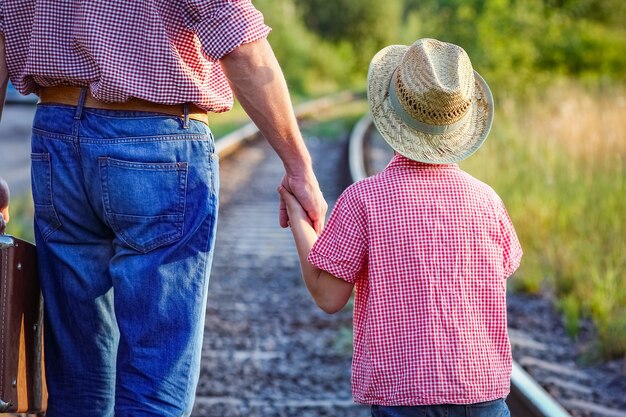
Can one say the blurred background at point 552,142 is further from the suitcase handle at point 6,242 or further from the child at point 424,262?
the suitcase handle at point 6,242

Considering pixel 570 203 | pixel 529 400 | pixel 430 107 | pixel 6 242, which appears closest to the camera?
pixel 430 107

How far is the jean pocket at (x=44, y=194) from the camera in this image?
2.57 m

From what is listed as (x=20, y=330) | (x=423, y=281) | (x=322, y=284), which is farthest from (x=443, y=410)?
(x=20, y=330)

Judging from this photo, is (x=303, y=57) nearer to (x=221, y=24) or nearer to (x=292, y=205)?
(x=292, y=205)

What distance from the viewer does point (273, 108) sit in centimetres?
251

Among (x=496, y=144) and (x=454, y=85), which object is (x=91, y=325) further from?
(x=496, y=144)

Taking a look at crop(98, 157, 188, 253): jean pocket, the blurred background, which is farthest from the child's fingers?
the blurred background

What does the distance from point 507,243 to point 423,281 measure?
28 cm

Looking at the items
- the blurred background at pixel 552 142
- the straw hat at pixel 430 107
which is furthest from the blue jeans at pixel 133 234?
the blurred background at pixel 552 142

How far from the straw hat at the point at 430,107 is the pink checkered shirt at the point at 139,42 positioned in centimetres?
35

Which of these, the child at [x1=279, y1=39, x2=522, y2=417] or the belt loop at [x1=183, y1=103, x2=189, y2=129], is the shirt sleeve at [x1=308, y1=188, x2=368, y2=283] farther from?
the belt loop at [x1=183, y1=103, x2=189, y2=129]

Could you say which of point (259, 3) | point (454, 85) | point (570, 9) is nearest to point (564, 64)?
point (570, 9)

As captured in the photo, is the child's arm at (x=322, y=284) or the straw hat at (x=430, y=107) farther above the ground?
the straw hat at (x=430, y=107)

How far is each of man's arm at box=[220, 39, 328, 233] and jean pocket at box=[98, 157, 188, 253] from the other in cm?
23
